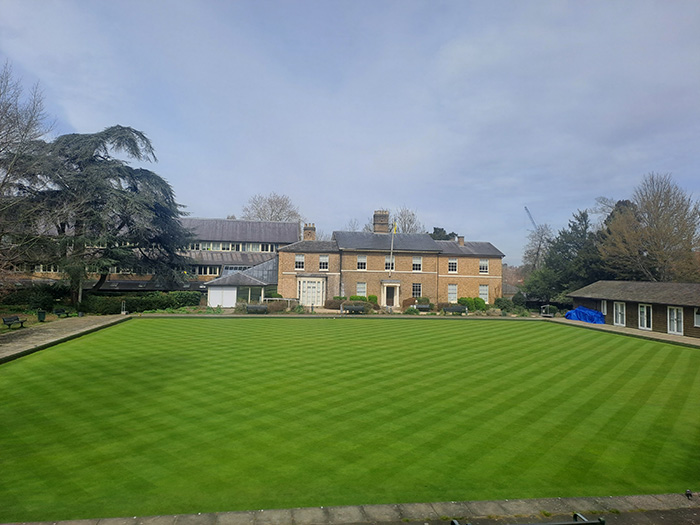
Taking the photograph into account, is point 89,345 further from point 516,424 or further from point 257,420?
point 516,424

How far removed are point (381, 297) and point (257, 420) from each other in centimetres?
3239

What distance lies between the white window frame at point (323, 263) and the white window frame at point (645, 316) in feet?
85.4

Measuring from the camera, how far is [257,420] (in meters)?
8.28

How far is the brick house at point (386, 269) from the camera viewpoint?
129 feet

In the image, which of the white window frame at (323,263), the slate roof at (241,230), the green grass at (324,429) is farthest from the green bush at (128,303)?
the slate roof at (241,230)

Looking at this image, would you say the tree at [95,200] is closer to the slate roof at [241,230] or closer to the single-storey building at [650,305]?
the slate roof at [241,230]

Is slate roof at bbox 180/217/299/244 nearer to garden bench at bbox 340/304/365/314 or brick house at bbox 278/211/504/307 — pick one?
brick house at bbox 278/211/504/307

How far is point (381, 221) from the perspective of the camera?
44438 millimetres

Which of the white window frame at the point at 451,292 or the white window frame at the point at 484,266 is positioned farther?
the white window frame at the point at 484,266

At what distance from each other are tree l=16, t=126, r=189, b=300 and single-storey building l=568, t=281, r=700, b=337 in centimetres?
3716

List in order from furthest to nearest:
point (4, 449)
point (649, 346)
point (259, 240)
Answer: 1. point (259, 240)
2. point (649, 346)
3. point (4, 449)

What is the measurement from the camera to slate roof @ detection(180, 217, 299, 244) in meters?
51.7

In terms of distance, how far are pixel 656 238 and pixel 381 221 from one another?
2588cm

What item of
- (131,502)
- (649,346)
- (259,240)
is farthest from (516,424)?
(259,240)
